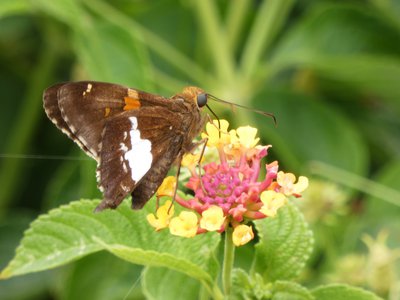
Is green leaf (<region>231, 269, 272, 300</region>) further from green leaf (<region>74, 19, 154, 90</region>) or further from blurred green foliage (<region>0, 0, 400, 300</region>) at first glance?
green leaf (<region>74, 19, 154, 90</region>)

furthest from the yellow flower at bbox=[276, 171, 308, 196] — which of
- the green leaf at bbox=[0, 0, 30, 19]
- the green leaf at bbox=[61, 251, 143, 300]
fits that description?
the green leaf at bbox=[0, 0, 30, 19]

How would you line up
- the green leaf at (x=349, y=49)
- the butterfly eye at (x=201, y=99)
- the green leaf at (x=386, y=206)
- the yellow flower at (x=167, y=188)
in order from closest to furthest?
the yellow flower at (x=167, y=188), the butterfly eye at (x=201, y=99), the green leaf at (x=386, y=206), the green leaf at (x=349, y=49)

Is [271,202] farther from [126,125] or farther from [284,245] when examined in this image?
[126,125]

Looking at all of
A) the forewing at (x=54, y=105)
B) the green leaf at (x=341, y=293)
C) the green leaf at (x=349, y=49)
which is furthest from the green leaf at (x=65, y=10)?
the green leaf at (x=341, y=293)

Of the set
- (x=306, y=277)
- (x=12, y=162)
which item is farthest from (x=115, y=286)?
(x=12, y=162)

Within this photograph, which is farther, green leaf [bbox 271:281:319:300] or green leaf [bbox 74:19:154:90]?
green leaf [bbox 74:19:154:90]

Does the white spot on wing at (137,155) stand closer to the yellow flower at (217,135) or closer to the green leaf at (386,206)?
the yellow flower at (217,135)

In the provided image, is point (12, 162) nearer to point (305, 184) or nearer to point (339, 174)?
point (339, 174)
